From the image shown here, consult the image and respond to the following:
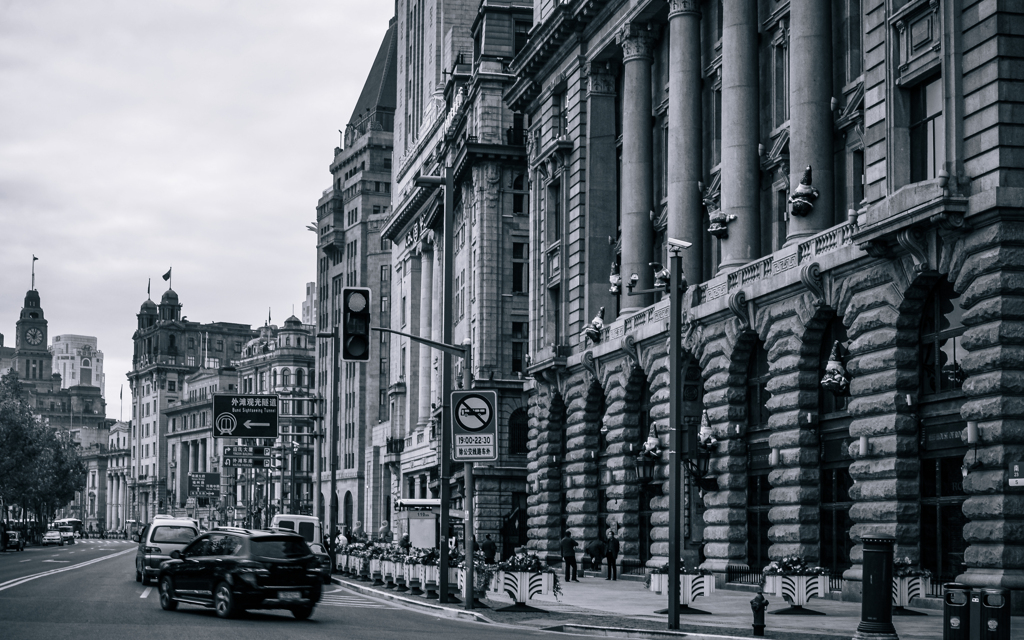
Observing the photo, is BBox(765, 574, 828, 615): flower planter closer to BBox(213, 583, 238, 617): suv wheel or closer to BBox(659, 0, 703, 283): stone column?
BBox(213, 583, 238, 617): suv wheel

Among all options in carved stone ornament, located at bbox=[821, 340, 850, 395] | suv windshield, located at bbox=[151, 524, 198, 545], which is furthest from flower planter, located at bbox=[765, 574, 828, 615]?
suv windshield, located at bbox=[151, 524, 198, 545]

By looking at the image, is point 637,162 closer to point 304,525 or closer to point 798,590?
point 304,525

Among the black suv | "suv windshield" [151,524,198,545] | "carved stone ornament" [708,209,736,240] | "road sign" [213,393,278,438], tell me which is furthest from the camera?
"road sign" [213,393,278,438]

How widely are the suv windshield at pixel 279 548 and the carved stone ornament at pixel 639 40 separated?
2959 centimetres

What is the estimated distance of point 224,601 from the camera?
88.9ft

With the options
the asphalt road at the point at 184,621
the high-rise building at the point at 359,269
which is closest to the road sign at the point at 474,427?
the asphalt road at the point at 184,621

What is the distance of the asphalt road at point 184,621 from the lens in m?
22.0

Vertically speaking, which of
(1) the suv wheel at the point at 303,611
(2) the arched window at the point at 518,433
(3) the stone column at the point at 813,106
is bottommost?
(1) the suv wheel at the point at 303,611

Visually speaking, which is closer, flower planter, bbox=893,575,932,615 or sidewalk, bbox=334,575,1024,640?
sidewalk, bbox=334,575,1024,640

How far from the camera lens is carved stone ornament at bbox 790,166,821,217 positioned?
37906 mm

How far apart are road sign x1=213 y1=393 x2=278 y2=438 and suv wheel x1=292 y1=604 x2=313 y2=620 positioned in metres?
39.2

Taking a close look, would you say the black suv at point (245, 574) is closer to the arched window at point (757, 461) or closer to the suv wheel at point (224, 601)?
the suv wheel at point (224, 601)

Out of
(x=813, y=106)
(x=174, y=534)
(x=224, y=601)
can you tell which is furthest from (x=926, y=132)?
(x=174, y=534)

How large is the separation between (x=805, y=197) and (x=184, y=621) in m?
20.5
